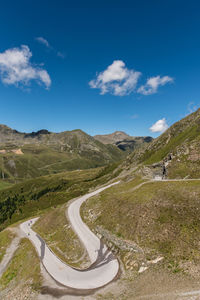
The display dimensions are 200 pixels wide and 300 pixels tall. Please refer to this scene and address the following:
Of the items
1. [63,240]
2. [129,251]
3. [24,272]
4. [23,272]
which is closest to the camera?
[129,251]

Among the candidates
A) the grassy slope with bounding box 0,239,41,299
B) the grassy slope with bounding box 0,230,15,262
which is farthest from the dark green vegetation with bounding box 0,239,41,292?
the grassy slope with bounding box 0,230,15,262

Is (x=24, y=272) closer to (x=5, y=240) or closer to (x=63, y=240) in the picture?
(x=63, y=240)

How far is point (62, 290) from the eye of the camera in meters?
26.1

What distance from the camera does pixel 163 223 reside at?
117 ft

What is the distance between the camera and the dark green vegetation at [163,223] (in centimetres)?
2834

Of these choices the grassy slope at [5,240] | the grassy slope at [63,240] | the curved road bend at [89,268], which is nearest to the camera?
the curved road bend at [89,268]

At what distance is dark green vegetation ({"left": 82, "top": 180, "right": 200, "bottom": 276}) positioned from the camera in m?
28.3

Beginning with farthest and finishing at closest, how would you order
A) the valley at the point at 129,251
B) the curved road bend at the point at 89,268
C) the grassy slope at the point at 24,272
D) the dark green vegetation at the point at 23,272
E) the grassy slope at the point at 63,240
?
the grassy slope at the point at 63,240
the dark green vegetation at the point at 23,272
the grassy slope at the point at 24,272
the curved road bend at the point at 89,268
the valley at the point at 129,251

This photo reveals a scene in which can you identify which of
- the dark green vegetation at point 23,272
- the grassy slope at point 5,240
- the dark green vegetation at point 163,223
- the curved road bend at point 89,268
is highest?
the dark green vegetation at point 163,223

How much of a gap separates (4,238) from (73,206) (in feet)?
94.1

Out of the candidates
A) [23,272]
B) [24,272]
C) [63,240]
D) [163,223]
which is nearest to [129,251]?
[163,223]

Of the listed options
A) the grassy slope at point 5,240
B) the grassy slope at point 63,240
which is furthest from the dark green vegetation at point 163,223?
the grassy slope at point 5,240

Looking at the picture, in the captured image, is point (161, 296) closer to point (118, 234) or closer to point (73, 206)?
point (118, 234)

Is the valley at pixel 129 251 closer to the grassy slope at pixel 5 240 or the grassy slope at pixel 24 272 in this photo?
the grassy slope at pixel 24 272
